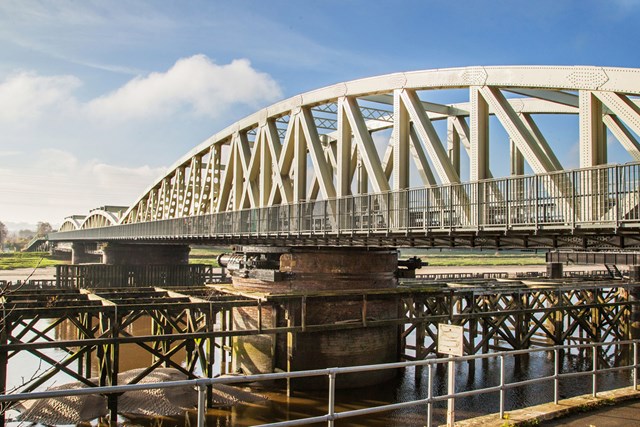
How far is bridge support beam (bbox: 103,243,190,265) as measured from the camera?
60.0 m

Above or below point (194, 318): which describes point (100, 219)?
above

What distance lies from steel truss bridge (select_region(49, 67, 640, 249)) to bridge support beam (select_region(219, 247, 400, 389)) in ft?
4.15

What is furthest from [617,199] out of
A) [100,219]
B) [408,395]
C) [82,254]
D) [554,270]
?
[100,219]

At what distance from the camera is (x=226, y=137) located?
37.2m

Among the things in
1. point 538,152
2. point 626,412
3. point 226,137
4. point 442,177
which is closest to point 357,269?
point 442,177

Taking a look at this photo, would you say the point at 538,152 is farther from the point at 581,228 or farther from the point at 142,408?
the point at 142,408

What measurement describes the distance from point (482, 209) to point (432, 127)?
441 cm

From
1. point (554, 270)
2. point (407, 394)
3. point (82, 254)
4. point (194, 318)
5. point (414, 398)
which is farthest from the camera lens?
point (82, 254)

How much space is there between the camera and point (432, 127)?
744 inches

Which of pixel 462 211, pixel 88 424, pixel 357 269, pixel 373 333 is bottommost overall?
pixel 88 424

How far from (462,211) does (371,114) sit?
1414 cm

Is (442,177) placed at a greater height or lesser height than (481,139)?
Result: lesser

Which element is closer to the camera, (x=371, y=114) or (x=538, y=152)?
(x=538, y=152)

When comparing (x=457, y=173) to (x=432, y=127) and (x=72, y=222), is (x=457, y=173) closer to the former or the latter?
(x=432, y=127)
